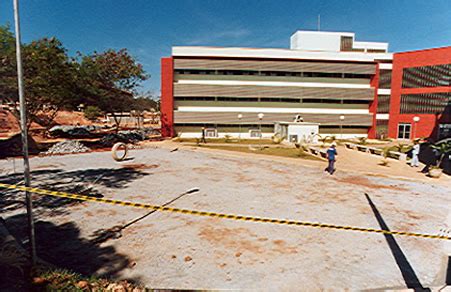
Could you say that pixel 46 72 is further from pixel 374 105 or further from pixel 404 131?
pixel 404 131

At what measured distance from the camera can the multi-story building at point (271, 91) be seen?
34500mm

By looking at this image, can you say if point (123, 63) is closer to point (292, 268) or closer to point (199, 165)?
point (199, 165)

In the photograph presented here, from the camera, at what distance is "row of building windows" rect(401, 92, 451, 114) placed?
3234cm

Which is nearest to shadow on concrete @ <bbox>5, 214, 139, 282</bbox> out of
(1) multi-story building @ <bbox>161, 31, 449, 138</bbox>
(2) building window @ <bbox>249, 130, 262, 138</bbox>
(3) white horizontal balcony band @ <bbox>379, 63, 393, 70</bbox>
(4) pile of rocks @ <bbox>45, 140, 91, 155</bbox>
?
(4) pile of rocks @ <bbox>45, 140, 91, 155</bbox>

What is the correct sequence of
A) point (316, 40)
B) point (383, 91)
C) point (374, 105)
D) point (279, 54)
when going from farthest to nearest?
point (316, 40)
point (374, 105)
point (383, 91)
point (279, 54)

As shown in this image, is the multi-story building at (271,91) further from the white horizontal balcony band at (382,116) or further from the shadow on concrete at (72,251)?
the shadow on concrete at (72,251)

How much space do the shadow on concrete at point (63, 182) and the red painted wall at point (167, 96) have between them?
21.9m

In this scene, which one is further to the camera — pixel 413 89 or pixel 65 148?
pixel 413 89

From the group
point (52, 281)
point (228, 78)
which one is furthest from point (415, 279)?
point (228, 78)

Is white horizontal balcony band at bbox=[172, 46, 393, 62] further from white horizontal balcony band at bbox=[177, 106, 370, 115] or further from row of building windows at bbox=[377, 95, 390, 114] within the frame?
white horizontal balcony band at bbox=[177, 106, 370, 115]

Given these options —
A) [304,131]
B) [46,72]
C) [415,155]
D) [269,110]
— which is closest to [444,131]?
[304,131]

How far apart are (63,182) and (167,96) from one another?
25.6 m

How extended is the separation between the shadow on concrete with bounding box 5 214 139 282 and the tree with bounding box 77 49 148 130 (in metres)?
20.2

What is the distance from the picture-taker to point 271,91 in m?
35.3
